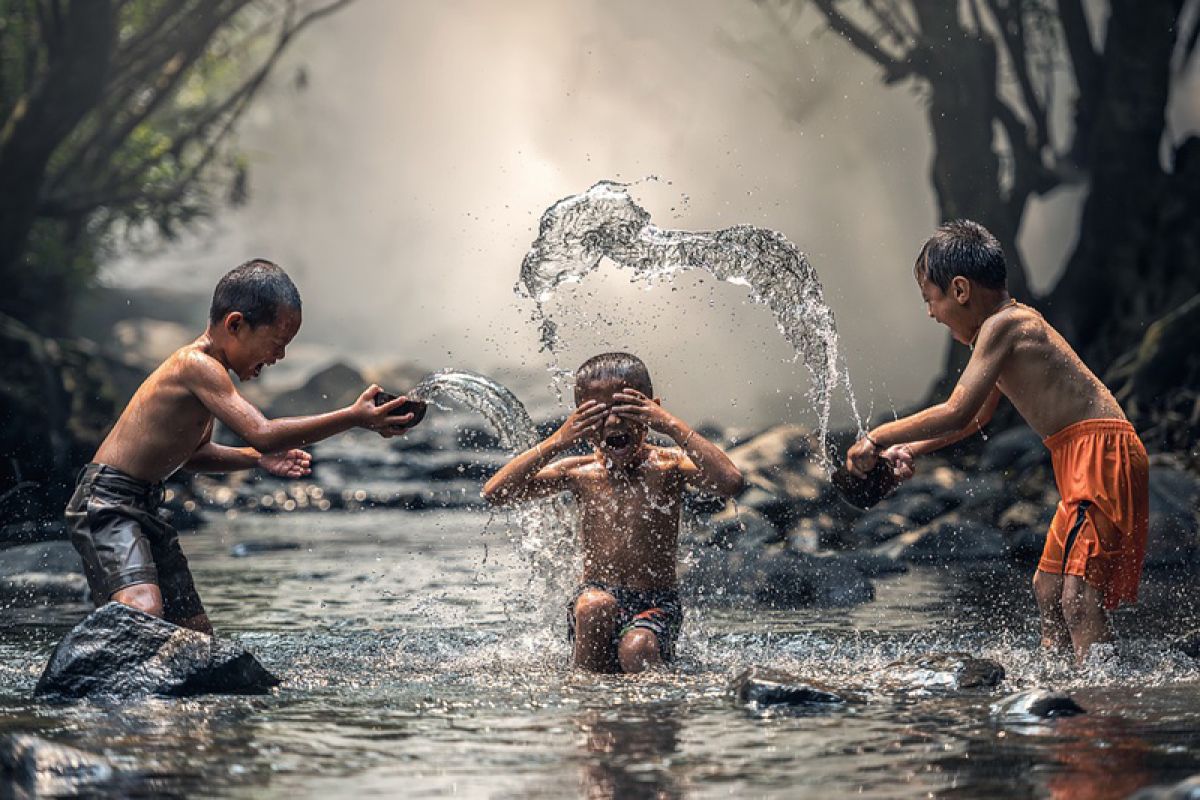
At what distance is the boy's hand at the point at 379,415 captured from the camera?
430cm

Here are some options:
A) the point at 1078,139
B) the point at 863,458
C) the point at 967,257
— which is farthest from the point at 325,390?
the point at 863,458

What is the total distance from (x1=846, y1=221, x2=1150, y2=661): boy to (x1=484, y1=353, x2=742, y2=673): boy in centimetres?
65

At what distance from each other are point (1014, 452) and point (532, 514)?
6.55 m

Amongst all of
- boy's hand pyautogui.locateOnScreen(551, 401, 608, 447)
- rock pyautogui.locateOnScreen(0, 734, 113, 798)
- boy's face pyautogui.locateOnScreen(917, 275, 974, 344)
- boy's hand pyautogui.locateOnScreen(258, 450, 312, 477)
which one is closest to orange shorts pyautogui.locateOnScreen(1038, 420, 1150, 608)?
boy's face pyautogui.locateOnScreen(917, 275, 974, 344)

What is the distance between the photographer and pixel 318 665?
4879 mm

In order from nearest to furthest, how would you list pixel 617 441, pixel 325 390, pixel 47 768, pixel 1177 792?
pixel 1177 792 < pixel 47 768 < pixel 617 441 < pixel 325 390

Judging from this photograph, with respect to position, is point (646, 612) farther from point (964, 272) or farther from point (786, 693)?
point (964, 272)

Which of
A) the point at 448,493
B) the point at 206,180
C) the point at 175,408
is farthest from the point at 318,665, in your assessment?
the point at 206,180

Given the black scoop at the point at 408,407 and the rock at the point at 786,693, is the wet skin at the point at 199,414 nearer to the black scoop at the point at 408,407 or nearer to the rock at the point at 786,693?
the black scoop at the point at 408,407

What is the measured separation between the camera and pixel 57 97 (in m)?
13.7

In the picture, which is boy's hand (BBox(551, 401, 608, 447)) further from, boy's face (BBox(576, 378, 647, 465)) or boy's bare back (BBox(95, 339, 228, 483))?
boy's bare back (BBox(95, 339, 228, 483))

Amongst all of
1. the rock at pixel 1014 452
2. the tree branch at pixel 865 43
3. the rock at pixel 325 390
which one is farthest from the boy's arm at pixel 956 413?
the rock at pixel 325 390

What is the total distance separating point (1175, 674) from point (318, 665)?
8.19 feet

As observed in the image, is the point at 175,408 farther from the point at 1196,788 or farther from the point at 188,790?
the point at 1196,788
